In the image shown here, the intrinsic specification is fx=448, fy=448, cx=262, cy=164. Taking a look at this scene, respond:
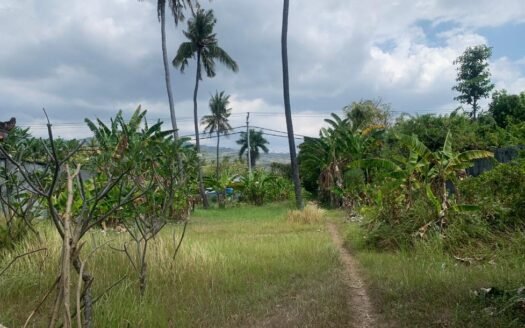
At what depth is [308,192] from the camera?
32500 mm

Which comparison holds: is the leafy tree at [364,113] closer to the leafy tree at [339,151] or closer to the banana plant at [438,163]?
the leafy tree at [339,151]

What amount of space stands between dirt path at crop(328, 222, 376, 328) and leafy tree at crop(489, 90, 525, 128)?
1459 centimetres

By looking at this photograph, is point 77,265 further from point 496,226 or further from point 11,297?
point 496,226

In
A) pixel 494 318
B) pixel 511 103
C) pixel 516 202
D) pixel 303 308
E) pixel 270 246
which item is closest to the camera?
pixel 494 318

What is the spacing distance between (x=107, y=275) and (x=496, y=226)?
21.0 feet

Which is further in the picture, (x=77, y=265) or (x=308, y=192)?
(x=308, y=192)

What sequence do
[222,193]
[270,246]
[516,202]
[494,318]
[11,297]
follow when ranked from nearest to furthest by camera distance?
[494,318], [11,297], [516,202], [270,246], [222,193]

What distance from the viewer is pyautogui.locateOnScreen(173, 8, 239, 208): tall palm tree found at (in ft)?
95.7

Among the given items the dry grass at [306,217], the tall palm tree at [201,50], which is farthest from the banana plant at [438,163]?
the tall palm tree at [201,50]

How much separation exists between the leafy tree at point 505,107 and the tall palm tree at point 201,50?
16.4 meters

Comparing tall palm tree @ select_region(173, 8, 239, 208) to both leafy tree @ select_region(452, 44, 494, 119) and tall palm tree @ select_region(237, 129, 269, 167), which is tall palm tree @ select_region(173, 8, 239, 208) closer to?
leafy tree @ select_region(452, 44, 494, 119)

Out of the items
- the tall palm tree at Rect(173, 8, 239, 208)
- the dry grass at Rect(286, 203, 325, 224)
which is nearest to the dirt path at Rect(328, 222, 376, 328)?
the dry grass at Rect(286, 203, 325, 224)

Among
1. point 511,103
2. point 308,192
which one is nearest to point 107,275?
point 511,103

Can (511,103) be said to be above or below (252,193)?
above
